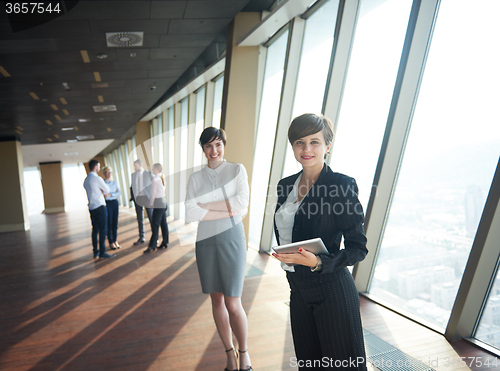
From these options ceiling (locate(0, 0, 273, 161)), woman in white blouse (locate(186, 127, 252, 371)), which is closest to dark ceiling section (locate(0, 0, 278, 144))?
ceiling (locate(0, 0, 273, 161))

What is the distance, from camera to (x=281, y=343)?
2.85 m

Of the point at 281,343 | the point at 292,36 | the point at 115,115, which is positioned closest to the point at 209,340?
the point at 281,343

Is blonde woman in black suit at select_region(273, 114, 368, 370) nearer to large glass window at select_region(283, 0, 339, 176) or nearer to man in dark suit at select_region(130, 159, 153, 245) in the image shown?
large glass window at select_region(283, 0, 339, 176)

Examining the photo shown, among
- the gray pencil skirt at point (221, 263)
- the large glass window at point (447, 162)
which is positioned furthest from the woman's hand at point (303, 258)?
the large glass window at point (447, 162)

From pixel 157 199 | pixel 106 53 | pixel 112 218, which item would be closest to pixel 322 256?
pixel 157 199

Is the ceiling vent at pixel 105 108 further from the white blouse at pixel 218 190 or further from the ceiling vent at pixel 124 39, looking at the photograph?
the white blouse at pixel 218 190

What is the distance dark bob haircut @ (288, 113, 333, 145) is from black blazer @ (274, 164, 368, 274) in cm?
15

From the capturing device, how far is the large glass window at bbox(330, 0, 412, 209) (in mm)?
3443

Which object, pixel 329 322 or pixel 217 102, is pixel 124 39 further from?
pixel 329 322

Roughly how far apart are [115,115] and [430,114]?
34.9 feet

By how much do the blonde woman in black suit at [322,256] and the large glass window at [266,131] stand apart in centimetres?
417

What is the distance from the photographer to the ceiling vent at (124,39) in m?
5.29

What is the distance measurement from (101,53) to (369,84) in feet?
15.3

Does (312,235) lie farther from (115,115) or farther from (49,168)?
(49,168)
